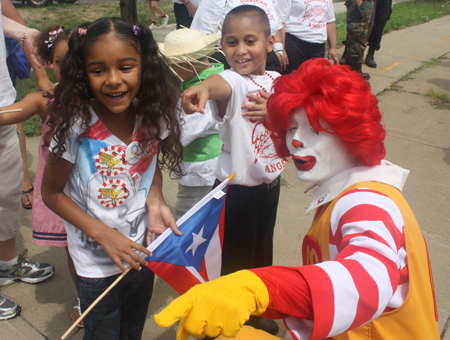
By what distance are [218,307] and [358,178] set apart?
2.17ft

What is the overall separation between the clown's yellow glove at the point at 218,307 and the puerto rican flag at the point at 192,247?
66 centimetres

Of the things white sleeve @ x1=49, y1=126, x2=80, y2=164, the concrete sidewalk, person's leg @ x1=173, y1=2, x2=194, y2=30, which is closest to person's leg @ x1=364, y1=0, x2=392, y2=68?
the concrete sidewalk

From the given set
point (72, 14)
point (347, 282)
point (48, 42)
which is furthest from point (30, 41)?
point (72, 14)

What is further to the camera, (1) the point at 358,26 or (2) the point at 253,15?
(1) the point at 358,26

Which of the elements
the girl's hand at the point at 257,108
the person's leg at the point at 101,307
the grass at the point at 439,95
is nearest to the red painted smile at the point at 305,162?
the girl's hand at the point at 257,108

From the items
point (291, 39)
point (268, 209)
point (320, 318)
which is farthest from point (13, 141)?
point (291, 39)

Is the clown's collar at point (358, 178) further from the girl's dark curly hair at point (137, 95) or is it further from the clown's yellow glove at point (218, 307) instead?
the girl's dark curly hair at point (137, 95)

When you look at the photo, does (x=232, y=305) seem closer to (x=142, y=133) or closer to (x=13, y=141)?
(x=142, y=133)

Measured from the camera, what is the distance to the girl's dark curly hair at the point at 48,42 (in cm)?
200

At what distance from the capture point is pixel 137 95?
5.49 ft

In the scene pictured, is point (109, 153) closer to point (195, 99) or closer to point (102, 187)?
point (102, 187)

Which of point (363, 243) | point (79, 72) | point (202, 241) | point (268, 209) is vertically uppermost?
point (79, 72)

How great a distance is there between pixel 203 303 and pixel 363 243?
0.44m

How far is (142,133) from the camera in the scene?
1.66 metres
